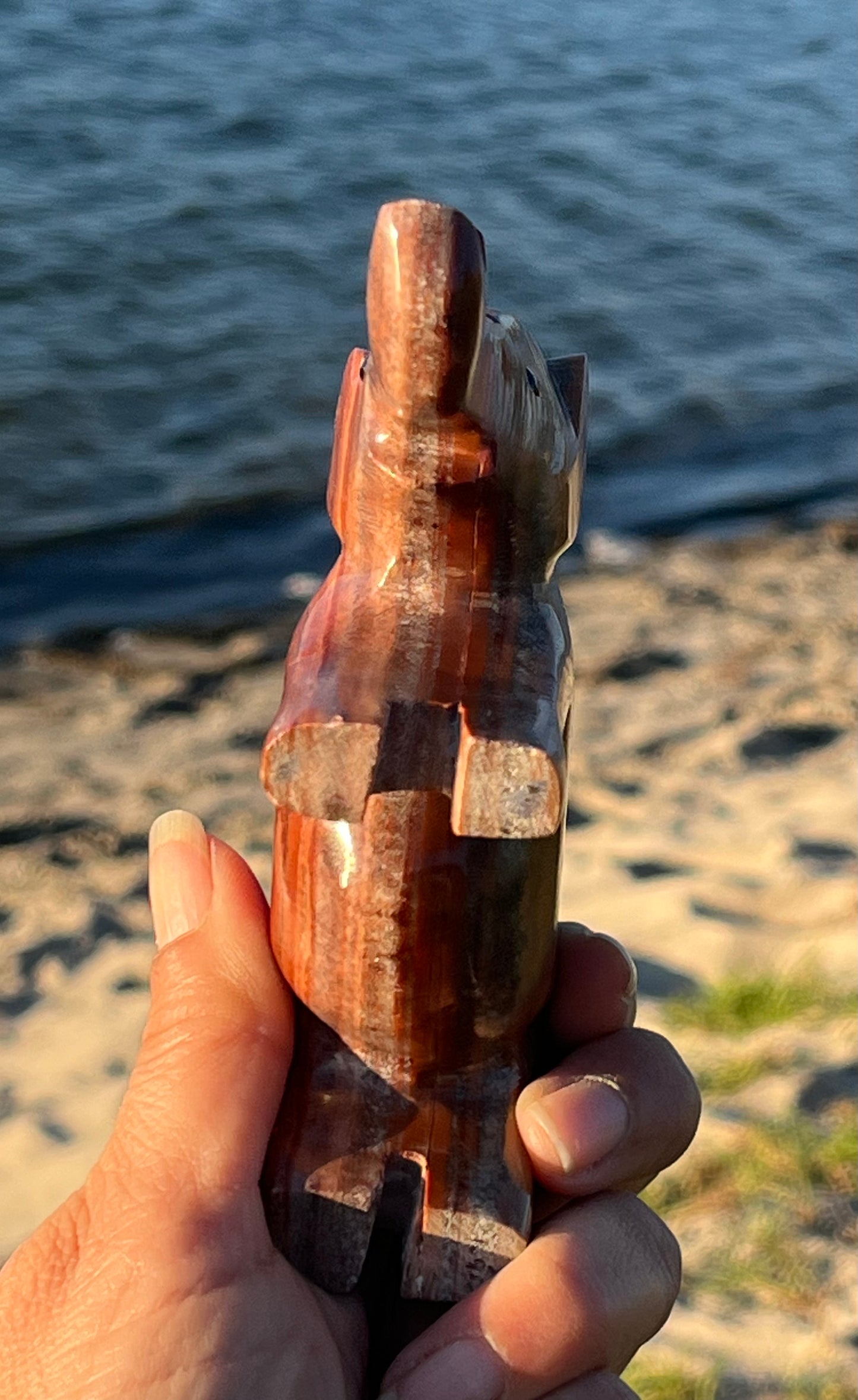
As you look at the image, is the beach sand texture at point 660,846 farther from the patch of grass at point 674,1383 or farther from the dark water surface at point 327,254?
the dark water surface at point 327,254

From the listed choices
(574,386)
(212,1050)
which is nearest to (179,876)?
(212,1050)

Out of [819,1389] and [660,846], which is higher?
[819,1389]

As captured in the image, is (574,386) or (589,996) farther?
(589,996)

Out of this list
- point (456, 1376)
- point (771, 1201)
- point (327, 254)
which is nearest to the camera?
point (456, 1376)

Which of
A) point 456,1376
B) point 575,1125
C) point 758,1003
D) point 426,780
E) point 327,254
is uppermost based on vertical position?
point 426,780

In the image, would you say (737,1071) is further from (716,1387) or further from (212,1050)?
(212,1050)

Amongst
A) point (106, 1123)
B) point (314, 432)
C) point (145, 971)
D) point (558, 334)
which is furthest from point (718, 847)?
point (558, 334)

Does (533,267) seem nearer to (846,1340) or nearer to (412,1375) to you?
(846,1340)

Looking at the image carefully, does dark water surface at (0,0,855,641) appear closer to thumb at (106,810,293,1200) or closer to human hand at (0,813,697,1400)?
thumb at (106,810,293,1200)
